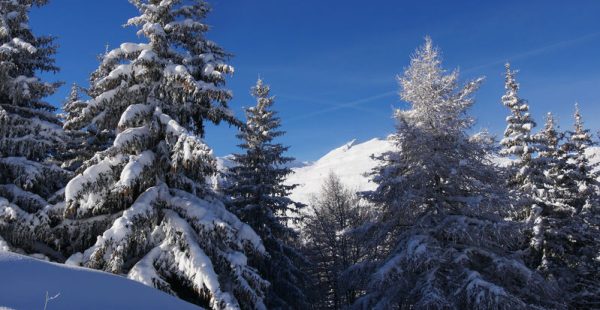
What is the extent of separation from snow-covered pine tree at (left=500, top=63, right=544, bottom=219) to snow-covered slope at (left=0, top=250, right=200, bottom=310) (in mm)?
18296

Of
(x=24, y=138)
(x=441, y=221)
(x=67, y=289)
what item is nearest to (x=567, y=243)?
(x=441, y=221)

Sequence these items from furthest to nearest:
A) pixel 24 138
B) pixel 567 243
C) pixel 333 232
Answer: pixel 333 232
pixel 567 243
pixel 24 138

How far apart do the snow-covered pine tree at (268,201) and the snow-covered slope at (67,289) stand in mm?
15186

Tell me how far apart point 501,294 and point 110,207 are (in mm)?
10435

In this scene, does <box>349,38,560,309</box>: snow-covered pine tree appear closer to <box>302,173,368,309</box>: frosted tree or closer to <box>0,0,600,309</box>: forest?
<box>0,0,600,309</box>: forest

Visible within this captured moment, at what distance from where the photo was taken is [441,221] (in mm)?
13578

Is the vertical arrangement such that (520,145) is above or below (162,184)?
above

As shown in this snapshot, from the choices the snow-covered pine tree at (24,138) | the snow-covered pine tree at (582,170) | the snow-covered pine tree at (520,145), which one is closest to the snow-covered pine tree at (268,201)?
the snow-covered pine tree at (24,138)

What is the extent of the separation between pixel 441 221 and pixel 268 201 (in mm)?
10515

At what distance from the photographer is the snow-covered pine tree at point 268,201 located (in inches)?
833

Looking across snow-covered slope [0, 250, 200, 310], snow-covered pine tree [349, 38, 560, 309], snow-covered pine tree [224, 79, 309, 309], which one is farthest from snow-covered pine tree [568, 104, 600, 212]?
snow-covered slope [0, 250, 200, 310]

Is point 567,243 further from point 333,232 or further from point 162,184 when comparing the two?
point 162,184

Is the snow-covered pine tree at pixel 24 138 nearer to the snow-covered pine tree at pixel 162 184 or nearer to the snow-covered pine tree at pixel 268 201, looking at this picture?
the snow-covered pine tree at pixel 162 184

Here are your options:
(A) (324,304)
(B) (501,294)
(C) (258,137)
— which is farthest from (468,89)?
(A) (324,304)
